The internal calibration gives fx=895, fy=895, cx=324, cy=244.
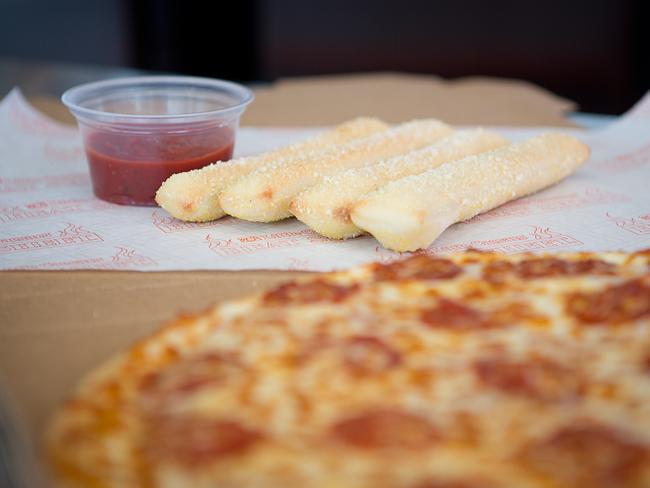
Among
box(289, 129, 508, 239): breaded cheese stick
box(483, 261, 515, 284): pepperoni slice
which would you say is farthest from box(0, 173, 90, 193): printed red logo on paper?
box(483, 261, 515, 284): pepperoni slice

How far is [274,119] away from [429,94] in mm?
612

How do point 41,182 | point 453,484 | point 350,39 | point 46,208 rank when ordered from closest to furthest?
point 453,484
point 46,208
point 41,182
point 350,39

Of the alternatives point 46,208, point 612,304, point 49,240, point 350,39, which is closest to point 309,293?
point 612,304

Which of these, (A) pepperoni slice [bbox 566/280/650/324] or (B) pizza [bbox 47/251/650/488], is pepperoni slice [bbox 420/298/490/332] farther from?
(A) pepperoni slice [bbox 566/280/650/324]

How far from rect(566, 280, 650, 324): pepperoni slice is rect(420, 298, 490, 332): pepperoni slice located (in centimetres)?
13

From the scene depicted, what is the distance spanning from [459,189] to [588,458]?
918 mm

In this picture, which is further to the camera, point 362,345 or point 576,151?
point 576,151

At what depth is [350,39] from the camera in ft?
15.1

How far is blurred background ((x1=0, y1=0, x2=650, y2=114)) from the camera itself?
13.6ft

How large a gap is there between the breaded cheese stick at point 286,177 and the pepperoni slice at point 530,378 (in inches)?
29.9

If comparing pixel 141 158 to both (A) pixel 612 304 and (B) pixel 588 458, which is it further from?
(B) pixel 588 458

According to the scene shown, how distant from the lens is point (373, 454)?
910mm

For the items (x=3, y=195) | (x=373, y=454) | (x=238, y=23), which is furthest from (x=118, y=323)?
(x=238, y=23)

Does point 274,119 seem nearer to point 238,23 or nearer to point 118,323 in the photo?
point 118,323
